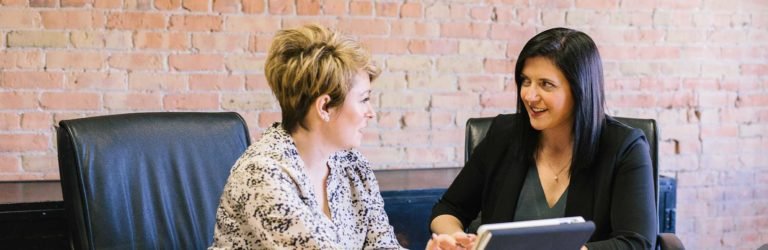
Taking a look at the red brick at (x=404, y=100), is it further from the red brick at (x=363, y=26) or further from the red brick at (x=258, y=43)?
the red brick at (x=258, y=43)

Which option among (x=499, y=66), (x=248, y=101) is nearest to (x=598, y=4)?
(x=499, y=66)

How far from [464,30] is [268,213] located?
1.82m

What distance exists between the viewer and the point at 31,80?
2.91 m

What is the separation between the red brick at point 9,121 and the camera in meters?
2.90

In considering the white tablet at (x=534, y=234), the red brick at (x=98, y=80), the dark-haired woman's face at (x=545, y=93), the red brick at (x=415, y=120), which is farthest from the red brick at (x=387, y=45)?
the white tablet at (x=534, y=234)

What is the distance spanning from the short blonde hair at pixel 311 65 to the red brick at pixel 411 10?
1.44m

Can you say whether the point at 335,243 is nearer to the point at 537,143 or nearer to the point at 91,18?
the point at 537,143

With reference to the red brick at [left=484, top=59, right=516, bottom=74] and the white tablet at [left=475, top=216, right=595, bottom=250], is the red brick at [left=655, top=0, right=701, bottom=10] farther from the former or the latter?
the white tablet at [left=475, top=216, right=595, bottom=250]

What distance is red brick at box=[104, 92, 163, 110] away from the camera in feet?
9.84

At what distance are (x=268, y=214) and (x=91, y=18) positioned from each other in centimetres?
152

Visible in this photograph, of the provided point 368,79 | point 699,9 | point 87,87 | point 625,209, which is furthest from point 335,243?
point 699,9

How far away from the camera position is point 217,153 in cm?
219

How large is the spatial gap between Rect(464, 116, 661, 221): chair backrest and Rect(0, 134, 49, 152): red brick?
1.37 m

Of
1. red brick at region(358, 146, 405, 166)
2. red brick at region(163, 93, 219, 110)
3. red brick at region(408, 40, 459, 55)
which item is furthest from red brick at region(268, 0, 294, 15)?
red brick at region(358, 146, 405, 166)
